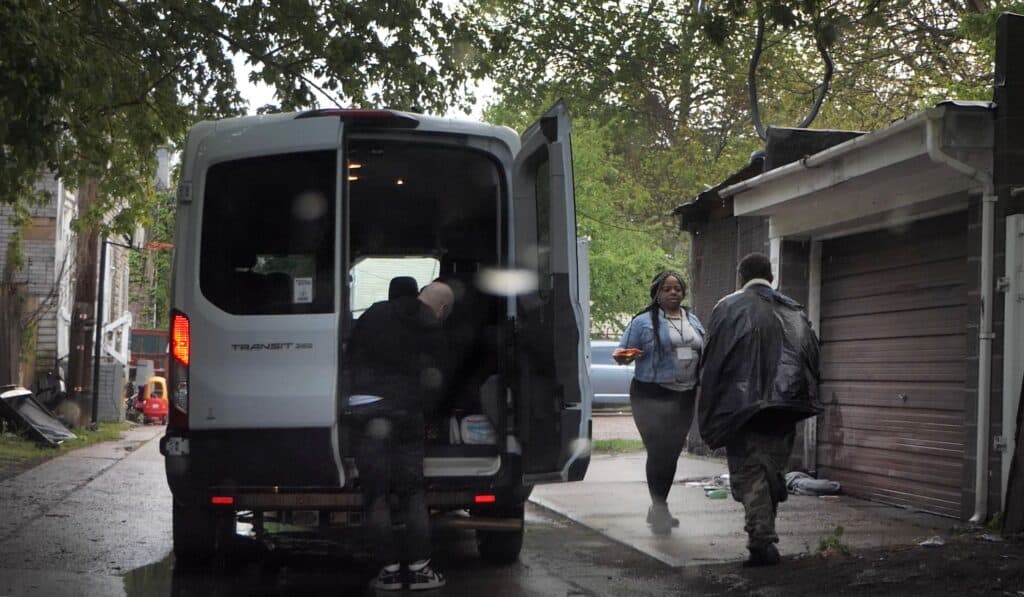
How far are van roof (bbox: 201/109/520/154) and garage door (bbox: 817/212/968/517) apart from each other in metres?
4.03

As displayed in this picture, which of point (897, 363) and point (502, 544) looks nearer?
point (502, 544)

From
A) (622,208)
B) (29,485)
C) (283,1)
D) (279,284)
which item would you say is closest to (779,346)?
(279,284)

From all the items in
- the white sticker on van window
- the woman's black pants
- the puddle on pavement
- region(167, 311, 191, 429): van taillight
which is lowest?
the puddle on pavement

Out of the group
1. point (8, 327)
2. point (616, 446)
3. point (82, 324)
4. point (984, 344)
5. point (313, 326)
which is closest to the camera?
point (313, 326)

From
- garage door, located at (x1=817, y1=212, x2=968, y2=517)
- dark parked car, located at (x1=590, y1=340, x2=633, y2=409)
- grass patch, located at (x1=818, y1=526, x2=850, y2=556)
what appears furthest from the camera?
dark parked car, located at (x1=590, y1=340, x2=633, y2=409)

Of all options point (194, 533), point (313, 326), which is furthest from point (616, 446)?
point (313, 326)

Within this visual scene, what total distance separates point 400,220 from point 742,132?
21.9m

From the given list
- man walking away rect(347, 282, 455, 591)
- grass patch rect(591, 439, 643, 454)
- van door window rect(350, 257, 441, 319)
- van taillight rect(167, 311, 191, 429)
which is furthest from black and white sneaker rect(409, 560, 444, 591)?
grass patch rect(591, 439, 643, 454)

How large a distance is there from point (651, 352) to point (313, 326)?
3022 millimetres

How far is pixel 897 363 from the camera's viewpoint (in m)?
10.8

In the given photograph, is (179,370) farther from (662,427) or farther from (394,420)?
(662,427)

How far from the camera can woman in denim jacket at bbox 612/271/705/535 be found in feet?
30.5

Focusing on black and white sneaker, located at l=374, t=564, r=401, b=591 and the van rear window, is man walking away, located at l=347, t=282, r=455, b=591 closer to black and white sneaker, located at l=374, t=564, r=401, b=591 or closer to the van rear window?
black and white sneaker, located at l=374, t=564, r=401, b=591

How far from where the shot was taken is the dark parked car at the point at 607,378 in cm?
2969
